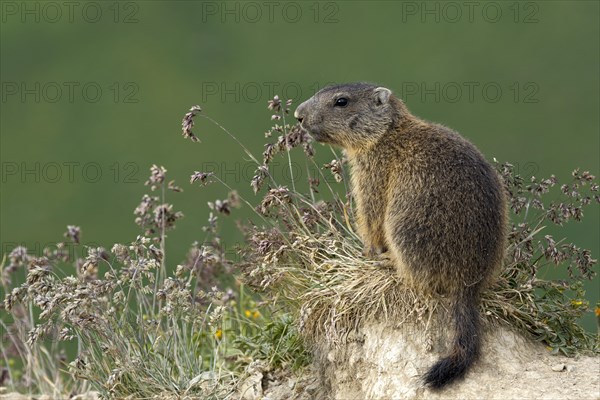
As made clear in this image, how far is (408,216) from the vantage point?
654 centimetres

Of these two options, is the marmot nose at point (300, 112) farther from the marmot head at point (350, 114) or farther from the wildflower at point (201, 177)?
the wildflower at point (201, 177)

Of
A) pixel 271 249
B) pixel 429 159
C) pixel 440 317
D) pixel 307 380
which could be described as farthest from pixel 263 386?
pixel 429 159

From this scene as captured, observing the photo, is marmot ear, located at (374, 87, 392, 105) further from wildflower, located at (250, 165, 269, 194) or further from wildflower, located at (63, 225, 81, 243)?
wildflower, located at (63, 225, 81, 243)

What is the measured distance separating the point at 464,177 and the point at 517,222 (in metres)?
1.10

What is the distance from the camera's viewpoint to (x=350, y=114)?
727 cm

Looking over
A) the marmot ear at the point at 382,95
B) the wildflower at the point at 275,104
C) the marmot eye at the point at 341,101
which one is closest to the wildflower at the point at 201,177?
the wildflower at the point at 275,104

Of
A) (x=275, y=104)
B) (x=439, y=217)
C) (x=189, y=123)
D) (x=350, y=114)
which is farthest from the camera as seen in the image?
(x=275, y=104)

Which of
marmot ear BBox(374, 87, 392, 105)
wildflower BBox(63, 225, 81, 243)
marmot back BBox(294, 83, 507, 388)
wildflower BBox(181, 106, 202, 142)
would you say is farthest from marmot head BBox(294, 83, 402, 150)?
wildflower BBox(63, 225, 81, 243)

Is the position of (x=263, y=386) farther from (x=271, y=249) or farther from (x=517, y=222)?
(x=517, y=222)

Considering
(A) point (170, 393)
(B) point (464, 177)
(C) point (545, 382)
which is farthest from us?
(A) point (170, 393)

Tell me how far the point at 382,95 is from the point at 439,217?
1.25m

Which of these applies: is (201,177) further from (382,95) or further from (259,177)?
(382,95)

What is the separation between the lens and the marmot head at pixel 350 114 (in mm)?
7219

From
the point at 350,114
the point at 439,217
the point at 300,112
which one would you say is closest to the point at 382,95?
the point at 350,114
